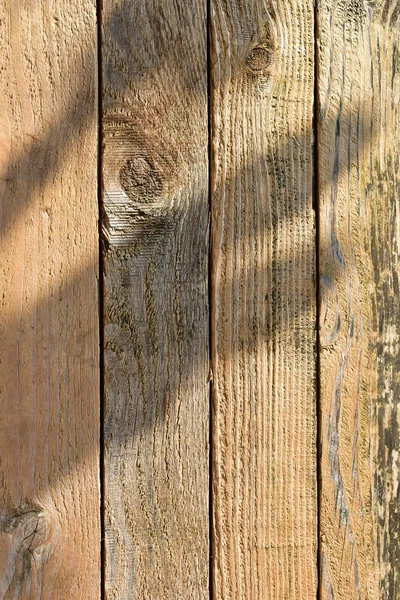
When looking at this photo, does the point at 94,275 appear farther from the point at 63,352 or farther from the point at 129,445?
the point at 129,445

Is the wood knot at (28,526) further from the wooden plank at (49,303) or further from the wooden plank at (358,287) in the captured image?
the wooden plank at (358,287)

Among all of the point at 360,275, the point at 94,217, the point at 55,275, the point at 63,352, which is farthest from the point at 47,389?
the point at 360,275

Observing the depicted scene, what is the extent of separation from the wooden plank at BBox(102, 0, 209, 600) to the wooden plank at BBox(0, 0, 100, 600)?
0.10 feet

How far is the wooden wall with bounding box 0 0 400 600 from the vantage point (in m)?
1.00

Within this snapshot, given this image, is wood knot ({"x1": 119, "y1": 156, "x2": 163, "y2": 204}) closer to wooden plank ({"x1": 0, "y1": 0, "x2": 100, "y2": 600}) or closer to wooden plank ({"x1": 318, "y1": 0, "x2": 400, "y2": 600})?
wooden plank ({"x1": 0, "y1": 0, "x2": 100, "y2": 600})

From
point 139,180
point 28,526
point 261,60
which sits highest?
point 261,60

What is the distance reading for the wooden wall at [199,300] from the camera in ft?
3.28

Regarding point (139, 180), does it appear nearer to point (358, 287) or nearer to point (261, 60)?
point (261, 60)

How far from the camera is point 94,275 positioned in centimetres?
101

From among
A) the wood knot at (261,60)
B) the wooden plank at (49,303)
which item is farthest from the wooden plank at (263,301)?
the wooden plank at (49,303)

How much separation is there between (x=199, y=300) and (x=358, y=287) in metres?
0.27

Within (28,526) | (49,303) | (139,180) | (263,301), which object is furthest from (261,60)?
(28,526)

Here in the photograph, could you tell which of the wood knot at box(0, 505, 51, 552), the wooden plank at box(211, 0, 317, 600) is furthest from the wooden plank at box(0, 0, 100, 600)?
the wooden plank at box(211, 0, 317, 600)

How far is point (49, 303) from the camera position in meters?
1.00
